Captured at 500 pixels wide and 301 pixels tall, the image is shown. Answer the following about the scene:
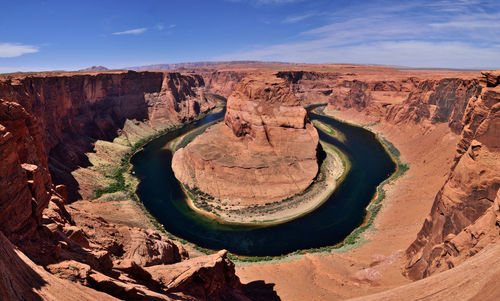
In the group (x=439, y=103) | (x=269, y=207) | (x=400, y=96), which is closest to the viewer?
(x=269, y=207)

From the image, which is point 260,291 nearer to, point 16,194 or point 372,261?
point 372,261

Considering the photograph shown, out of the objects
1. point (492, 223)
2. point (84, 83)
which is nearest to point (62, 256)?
point (492, 223)

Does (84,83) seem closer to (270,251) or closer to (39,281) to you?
(270,251)

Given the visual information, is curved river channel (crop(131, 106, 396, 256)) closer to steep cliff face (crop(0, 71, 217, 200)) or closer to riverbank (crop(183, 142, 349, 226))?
riverbank (crop(183, 142, 349, 226))

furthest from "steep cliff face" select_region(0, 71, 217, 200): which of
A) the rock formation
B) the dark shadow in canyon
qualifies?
the dark shadow in canyon

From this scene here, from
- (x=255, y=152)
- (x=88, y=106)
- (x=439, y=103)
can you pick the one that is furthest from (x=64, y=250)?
(x=439, y=103)

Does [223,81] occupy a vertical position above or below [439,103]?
above

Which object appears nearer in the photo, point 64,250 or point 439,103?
point 64,250

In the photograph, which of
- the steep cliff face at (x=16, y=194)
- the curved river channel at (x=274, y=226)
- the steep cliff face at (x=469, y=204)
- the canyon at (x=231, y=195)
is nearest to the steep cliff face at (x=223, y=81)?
the canyon at (x=231, y=195)

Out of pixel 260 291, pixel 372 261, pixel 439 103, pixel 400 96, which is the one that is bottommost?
pixel 260 291
